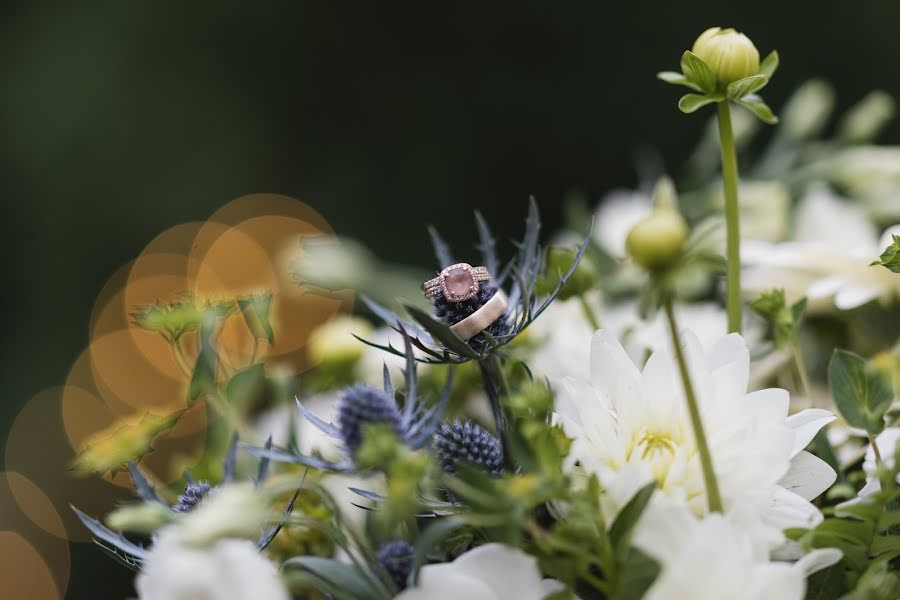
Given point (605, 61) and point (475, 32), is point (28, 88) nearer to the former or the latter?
point (475, 32)

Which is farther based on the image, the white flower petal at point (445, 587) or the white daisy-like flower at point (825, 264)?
the white daisy-like flower at point (825, 264)

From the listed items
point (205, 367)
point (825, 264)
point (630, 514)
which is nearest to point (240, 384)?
point (205, 367)

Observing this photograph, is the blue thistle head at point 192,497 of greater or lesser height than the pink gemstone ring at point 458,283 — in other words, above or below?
below

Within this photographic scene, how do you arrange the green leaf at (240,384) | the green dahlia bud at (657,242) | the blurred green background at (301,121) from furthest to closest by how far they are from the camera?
1. the blurred green background at (301,121)
2. the green leaf at (240,384)
3. the green dahlia bud at (657,242)

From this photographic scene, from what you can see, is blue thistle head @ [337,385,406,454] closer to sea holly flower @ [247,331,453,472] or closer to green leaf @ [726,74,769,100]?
sea holly flower @ [247,331,453,472]

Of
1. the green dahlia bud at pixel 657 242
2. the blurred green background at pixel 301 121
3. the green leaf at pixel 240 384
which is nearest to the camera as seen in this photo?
the green dahlia bud at pixel 657 242

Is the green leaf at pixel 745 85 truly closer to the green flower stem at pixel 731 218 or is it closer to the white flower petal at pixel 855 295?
the green flower stem at pixel 731 218

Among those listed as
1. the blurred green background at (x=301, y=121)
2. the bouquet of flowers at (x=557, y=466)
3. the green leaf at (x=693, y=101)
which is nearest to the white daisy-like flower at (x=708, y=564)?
the bouquet of flowers at (x=557, y=466)
